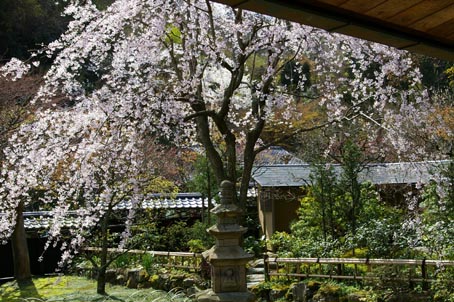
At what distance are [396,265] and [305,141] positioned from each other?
7143 mm

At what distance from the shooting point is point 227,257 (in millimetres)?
5461

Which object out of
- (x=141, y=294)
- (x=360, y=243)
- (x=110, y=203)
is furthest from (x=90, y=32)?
(x=360, y=243)

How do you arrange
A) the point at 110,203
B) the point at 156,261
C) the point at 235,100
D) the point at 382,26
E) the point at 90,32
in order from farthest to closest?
the point at 156,261
the point at 110,203
the point at 235,100
the point at 90,32
the point at 382,26

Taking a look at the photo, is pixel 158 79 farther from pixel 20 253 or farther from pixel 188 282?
pixel 20 253

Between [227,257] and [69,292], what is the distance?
5.24 m

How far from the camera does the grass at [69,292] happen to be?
28.6ft

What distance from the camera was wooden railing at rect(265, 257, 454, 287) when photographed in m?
6.82

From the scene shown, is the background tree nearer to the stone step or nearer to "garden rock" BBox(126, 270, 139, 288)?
the stone step

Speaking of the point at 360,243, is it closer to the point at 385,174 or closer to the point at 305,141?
the point at 385,174

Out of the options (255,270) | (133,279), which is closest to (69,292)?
(133,279)

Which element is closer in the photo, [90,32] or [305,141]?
[90,32]

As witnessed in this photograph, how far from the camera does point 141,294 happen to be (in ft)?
29.6

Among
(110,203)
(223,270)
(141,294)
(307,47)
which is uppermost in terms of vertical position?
(307,47)

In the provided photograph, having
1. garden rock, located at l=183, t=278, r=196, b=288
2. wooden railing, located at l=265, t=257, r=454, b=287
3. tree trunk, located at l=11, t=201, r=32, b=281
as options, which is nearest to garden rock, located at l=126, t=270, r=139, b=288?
garden rock, located at l=183, t=278, r=196, b=288
